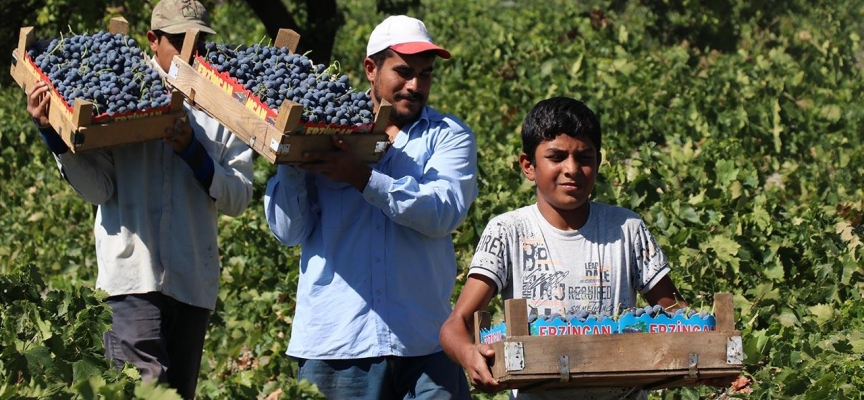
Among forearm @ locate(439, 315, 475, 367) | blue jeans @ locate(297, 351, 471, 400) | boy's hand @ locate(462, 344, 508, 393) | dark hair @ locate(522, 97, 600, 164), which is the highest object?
dark hair @ locate(522, 97, 600, 164)

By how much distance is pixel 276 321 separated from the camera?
7074 millimetres

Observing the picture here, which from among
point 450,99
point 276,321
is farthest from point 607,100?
point 276,321

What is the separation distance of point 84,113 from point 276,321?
9.36 feet

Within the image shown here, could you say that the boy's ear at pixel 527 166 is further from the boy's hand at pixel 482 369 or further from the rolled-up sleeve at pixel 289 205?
the rolled-up sleeve at pixel 289 205

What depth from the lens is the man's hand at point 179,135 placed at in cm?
463

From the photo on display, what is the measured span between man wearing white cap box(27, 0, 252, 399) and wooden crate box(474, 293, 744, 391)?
1.74 metres

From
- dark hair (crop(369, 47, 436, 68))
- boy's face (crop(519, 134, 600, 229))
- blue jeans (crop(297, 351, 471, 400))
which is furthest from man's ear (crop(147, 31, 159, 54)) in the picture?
boy's face (crop(519, 134, 600, 229))

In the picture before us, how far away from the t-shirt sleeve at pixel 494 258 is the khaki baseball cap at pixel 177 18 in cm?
165

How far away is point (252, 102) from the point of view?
13.8 feet

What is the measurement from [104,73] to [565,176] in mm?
1780

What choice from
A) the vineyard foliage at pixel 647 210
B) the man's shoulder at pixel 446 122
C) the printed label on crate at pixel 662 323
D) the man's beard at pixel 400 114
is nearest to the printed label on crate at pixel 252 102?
the man's beard at pixel 400 114

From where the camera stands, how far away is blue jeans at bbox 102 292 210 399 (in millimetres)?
4617

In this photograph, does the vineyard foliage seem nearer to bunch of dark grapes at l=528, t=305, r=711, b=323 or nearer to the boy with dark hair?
the boy with dark hair

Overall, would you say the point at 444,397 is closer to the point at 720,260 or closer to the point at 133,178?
the point at 133,178
